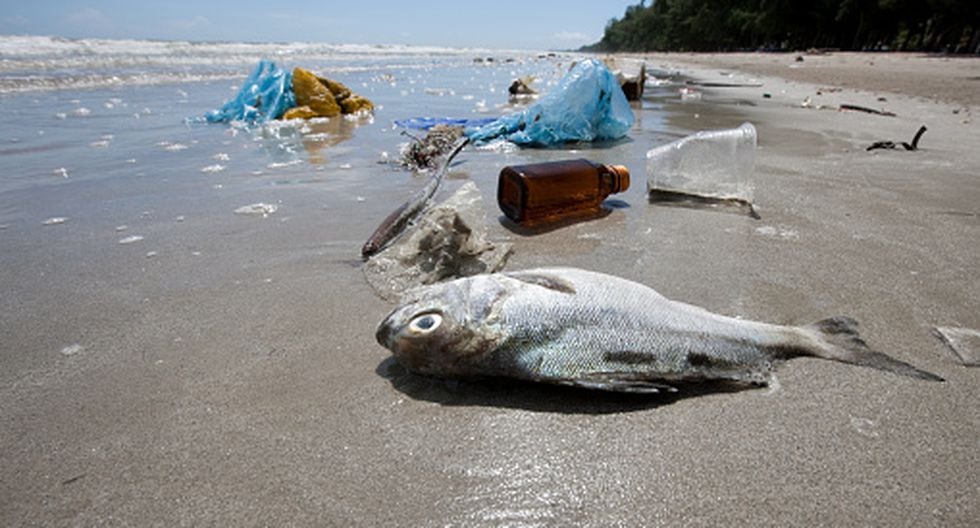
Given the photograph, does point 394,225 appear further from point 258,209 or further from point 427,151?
point 427,151

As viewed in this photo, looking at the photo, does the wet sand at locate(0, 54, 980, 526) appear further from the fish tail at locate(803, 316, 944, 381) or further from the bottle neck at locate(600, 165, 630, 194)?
the bottle neck at locate(600, 165, 630, 194)

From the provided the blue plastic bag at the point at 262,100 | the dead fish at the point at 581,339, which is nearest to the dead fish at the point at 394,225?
the dead fish at the point at 581,339

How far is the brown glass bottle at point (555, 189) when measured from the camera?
3598mm

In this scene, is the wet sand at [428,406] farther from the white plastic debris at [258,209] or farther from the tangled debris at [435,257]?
the white plastic debris at [258,209]

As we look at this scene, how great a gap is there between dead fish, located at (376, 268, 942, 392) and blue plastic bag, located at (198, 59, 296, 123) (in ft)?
26.7

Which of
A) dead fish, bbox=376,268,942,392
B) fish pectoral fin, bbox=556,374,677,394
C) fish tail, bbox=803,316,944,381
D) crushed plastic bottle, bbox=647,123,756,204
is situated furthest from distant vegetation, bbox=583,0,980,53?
fish pectoral fin, bbox=556,374,677,394

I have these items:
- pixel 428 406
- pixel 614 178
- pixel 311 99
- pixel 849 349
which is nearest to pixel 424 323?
pixel 428 406

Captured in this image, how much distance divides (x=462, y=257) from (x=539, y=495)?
1.51 meters

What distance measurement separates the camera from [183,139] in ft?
23.3

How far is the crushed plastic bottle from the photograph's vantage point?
161 inches

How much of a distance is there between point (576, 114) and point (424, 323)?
526cm

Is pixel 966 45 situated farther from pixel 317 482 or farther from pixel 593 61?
pixel 317 482

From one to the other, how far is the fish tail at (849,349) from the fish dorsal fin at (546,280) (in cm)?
105

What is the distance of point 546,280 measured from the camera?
2023 mm
